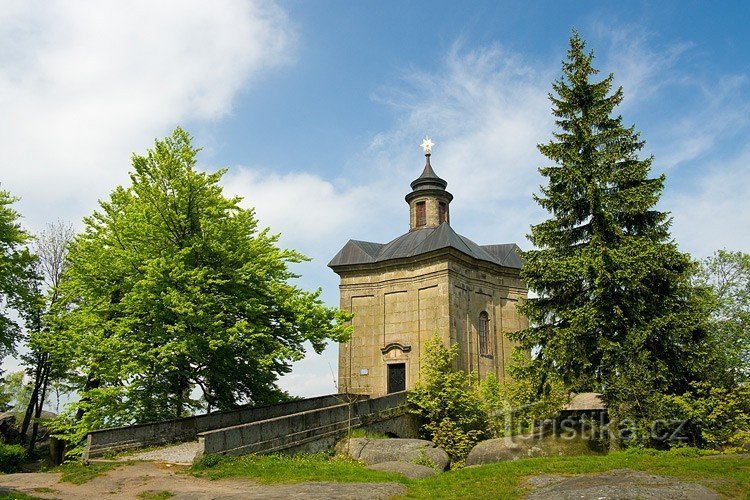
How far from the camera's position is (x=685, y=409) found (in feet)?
51.6

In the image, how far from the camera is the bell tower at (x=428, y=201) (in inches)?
1344

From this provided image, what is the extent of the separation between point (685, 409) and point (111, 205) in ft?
66.5

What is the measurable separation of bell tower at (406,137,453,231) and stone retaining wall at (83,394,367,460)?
48.1 ft

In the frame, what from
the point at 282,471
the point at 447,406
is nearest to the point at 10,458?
the point at 282,471

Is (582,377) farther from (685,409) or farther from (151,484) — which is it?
(151,484)

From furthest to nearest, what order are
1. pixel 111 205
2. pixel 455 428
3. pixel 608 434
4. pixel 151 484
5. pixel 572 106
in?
pixel 455 428 < pixel 111 205 < pixel 572 106 < pixel 608 434 < pixel 151 484

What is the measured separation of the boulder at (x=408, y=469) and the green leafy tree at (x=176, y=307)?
594cm

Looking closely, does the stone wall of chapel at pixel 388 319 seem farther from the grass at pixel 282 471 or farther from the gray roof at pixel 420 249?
the grass at pixel 282 471

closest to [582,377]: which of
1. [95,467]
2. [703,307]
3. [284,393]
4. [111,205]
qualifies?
[703,307]

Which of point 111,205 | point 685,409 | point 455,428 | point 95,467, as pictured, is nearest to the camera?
point 95,467

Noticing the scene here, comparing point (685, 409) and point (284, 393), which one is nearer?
point (685, 409)

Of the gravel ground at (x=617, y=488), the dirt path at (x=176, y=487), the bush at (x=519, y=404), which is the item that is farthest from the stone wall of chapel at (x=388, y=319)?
the gravel ground at (x=617, y=488)

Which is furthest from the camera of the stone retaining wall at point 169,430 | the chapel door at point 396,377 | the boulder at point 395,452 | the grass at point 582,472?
the chapel door at point 396,377

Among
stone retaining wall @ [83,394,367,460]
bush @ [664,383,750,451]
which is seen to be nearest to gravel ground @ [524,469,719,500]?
bush @ [664,383,750,451]
